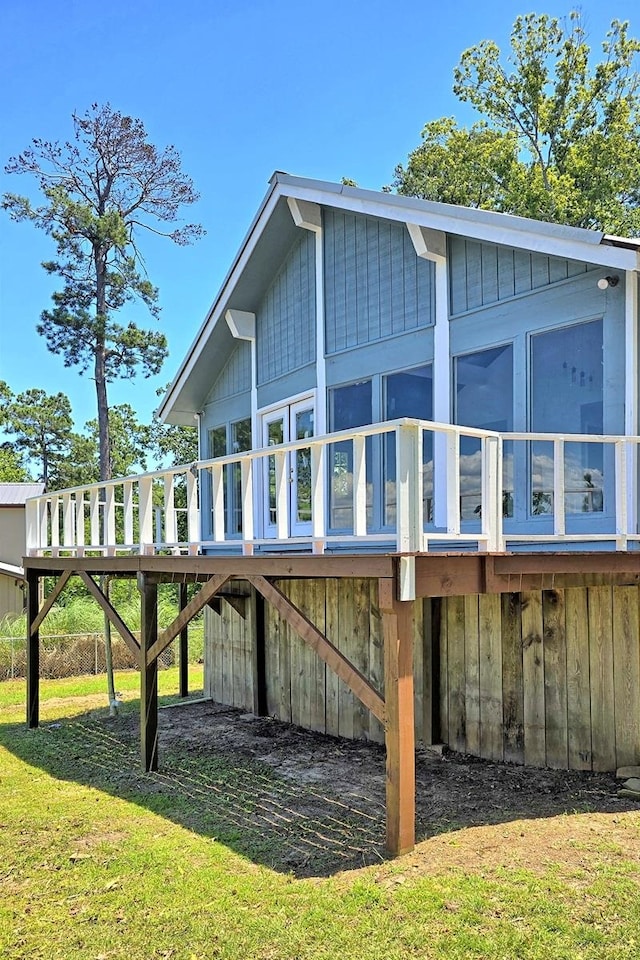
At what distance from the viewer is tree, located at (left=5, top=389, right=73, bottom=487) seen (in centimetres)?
3516

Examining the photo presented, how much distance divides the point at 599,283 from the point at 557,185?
58.4 ft

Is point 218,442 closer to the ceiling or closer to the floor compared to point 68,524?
closer to the ceiling

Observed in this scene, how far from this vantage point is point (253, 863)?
515 centimetres

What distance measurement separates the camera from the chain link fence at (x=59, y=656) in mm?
15695

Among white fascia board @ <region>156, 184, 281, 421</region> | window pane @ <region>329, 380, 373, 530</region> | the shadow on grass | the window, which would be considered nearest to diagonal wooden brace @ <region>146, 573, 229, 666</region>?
the shadow on grass

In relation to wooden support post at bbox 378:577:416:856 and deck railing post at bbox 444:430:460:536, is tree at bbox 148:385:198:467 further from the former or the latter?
wooden support post at bbox 378:577:416:856

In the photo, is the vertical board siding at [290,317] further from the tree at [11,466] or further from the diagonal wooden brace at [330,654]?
the tree at [11,466]

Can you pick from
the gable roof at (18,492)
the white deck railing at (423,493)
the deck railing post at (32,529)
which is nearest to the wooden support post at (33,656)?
the deck railing post at (32,529)

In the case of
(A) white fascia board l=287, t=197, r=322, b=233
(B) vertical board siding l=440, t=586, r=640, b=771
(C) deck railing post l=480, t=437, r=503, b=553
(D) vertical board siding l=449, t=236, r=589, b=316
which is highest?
(A) white fascia board l=287, t=197, r=322, b=233

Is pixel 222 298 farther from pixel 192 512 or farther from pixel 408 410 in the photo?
pixel 192 512

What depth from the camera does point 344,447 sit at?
9227 millimetres

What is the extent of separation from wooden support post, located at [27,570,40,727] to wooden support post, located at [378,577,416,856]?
6816 mm

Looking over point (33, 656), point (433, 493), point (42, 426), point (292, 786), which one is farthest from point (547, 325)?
point (42, 426)

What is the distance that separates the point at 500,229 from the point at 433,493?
2.71m
